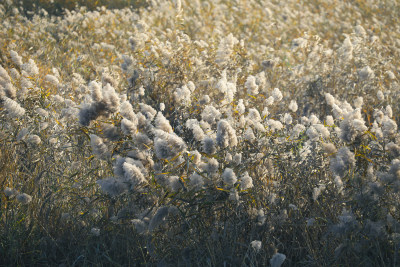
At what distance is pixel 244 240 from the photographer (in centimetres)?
226

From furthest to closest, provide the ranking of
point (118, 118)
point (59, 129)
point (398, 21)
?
point (398, 21)
point (59, 129)
point (118, 118)

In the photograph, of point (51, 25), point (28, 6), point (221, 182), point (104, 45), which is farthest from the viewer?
point (28, 6)

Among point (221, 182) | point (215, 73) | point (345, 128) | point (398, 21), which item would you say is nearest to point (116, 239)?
point (221, 182)

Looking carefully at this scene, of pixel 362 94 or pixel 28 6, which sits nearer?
pixel 362 94

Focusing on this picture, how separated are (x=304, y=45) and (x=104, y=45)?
3107 mm

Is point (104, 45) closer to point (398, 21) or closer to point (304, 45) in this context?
point (304, 45)

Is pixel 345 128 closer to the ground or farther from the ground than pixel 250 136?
farther from the ground

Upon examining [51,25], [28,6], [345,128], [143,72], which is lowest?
A: [28,6]

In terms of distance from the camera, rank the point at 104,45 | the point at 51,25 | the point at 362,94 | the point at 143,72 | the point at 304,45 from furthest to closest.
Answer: the point at 51,25
the point at 104,45
the point at 304,45
the point at 362,94
the point at 143,72

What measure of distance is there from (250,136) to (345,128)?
61 centimetres

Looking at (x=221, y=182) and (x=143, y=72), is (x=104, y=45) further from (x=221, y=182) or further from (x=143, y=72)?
(x=221, y=182)

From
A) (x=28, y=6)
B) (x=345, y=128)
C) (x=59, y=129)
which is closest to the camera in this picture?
(x=345, y=128)

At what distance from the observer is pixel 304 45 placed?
5.12 metres

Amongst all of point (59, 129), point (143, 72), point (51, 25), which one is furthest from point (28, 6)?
point (59, 129)
